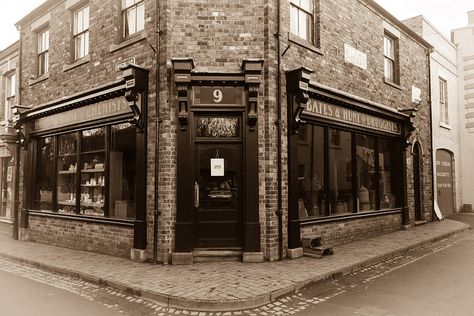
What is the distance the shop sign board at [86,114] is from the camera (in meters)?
8.79

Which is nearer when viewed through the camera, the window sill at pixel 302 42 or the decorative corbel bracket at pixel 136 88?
the decorative corbel bracket at pixel 136 88

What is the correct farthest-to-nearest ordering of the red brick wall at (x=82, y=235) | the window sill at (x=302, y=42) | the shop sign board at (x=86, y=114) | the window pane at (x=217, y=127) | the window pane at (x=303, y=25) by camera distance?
the window pane at (x=303, y=25) < the shop sign board at (x=86, y=114) < the window sill at (x=302, y=42) < the red brick wall at (x=82, y=235) < the window pane at (x=217, y=127)

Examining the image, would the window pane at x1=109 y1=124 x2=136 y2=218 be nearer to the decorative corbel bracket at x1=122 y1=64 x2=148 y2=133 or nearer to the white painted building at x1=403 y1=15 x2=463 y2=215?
the decorative corbel bracket at x1=122 y1=64 x2=148 y2=133

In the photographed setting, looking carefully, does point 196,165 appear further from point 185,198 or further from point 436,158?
point 436,158

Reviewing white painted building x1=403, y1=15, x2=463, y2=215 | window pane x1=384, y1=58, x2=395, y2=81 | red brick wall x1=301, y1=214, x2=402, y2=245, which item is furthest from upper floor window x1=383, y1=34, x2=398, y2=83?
red brick wall x1=301, y1=214, x2=402, y2=245

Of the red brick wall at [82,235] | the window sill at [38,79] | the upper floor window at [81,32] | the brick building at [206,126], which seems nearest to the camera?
the brick building at [206,126]

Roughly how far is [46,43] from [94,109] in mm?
4086

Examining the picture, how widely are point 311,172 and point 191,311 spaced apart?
17.0 feet

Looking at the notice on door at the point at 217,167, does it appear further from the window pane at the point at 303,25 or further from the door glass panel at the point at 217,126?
the window pane at the point at 303,25

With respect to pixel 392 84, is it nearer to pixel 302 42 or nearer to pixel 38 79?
pixel 302 42

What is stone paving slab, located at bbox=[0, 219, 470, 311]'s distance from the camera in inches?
218

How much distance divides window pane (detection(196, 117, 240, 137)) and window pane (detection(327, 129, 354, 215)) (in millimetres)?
3159

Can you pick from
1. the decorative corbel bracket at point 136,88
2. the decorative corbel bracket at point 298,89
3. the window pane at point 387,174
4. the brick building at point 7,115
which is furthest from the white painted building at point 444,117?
the brick building at point 7,115

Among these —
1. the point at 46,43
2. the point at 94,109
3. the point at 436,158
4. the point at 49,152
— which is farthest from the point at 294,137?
the point at 436,158
